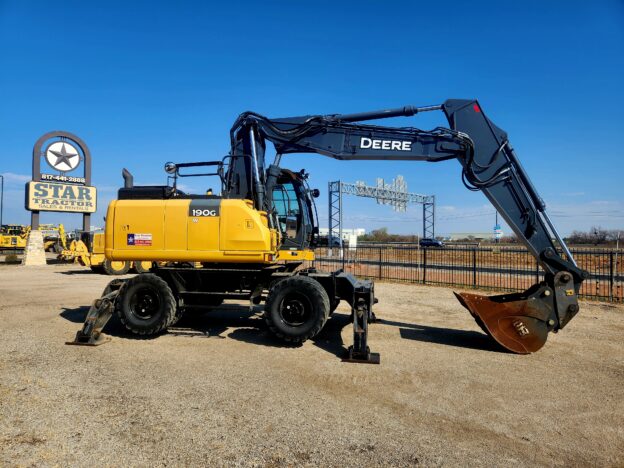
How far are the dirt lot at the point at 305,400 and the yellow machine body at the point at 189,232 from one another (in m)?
1.24

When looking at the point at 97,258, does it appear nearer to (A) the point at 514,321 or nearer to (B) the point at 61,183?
(B) the point at 61,183

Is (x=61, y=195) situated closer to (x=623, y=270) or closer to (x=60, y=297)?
(x=60, y=297)

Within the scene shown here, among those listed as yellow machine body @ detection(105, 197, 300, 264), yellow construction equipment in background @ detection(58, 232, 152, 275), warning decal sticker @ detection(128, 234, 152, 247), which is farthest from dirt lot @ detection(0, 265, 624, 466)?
yellow construction equipment in background @ detection(58, 232, 152, 275)

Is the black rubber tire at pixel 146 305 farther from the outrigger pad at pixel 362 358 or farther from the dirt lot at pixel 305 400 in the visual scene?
the outrigger pad at pixel 362 358

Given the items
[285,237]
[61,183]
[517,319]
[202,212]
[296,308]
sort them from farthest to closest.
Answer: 1. [61,183]
2. [285,237]
3. [202,212]
4. [296,308]
5. [517,319]

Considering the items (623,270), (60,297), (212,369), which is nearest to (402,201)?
(623,270)

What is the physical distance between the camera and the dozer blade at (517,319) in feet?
21.2

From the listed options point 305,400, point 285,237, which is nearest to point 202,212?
point 285,237

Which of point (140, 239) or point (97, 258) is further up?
point (140, 239)

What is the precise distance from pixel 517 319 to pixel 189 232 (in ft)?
19.1

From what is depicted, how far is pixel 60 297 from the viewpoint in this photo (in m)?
12.0

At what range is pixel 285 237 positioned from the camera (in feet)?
26.3

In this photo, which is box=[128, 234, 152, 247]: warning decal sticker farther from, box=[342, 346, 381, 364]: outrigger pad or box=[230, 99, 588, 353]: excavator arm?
box=[342, 346, 381, 364]: outrigger pad

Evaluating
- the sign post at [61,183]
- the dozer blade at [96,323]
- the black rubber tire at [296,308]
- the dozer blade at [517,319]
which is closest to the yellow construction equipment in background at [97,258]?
the sign post at [61,183]
